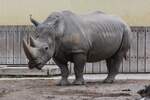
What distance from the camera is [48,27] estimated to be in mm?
13391

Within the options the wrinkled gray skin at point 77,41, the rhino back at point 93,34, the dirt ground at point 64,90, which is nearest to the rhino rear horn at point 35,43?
the wrinkled gray skin at point 77,41

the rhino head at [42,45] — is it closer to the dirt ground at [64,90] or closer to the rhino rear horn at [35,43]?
the rhino rear horn at [35,43]

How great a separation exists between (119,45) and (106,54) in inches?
20.8

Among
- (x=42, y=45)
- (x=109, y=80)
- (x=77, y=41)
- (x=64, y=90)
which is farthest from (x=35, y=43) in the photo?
(x=109, y=80)

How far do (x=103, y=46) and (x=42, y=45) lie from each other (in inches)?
72.0

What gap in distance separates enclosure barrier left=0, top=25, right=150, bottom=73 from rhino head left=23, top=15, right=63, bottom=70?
203 inches

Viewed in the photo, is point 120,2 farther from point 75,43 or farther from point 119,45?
point 75,43

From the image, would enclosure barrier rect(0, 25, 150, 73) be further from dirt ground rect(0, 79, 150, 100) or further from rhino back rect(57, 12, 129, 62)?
rhino back rect(57, 12, 129, 62)

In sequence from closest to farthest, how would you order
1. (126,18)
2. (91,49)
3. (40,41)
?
(40,41)
(91,49)
(126,18)

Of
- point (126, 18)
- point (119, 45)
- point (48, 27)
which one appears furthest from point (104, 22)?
point (126, 18)

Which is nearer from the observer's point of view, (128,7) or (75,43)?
(75,43)

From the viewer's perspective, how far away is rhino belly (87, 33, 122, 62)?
1414 centimetres

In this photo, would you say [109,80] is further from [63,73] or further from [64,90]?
[64,90]

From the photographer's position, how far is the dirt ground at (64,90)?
1137 centimetres
